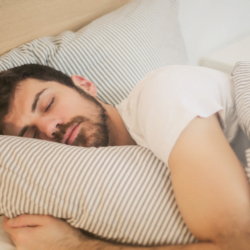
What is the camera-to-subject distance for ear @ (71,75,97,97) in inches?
35.4

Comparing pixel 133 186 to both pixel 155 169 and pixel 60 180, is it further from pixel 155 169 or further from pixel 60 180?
pixel 60 180

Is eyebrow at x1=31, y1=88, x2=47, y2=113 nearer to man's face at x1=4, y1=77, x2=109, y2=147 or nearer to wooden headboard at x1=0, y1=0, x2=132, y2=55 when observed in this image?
man's face at x1=4, y1=77, x2=109, y2=147

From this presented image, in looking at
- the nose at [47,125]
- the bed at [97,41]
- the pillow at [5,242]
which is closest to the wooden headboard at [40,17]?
the bed at [97,41]

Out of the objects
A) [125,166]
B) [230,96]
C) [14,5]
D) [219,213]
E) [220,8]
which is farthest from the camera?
[220,8]

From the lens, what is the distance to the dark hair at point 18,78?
0.78 meters

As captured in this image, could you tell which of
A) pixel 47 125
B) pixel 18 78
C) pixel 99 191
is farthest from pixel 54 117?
pixel 99 191

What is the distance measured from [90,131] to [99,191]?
279 millimetres

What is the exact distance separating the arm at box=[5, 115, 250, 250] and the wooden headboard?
81cm

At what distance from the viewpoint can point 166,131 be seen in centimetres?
53

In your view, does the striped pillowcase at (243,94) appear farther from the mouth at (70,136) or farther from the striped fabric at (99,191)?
the mouth at (70,136)

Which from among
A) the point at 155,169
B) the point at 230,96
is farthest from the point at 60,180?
the point at 230,96

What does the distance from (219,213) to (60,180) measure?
35 centimetres

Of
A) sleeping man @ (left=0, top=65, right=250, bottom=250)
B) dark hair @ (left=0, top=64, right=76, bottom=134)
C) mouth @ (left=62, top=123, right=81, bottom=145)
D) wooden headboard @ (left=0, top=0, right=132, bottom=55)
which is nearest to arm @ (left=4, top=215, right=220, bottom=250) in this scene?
sleeping man @ (left=0, top=65, right=250, bottom=250)

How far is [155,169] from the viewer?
0.55 meters
